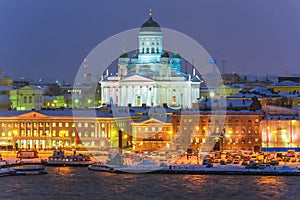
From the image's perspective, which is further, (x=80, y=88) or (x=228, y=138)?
(x=80, y=88)

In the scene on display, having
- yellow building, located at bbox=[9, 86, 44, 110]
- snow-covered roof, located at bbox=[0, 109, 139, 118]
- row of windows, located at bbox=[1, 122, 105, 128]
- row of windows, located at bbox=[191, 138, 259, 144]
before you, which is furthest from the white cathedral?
row of windows, located at bbox=[191, 138, 259, 144]

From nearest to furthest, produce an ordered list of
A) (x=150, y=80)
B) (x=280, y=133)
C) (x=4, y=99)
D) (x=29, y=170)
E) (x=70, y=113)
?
(x=29, y=170) → (x=280, y=133) → (x=70, y=113) → (x=150, y=80) → (x=4, y=99)

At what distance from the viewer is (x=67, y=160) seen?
3052 cm

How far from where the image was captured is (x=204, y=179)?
26141mm

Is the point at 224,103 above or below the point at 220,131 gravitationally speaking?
above

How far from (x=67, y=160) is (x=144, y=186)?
629 cm

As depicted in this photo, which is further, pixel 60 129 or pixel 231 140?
pixel 60 129

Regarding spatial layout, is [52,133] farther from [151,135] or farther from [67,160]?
[67,160]

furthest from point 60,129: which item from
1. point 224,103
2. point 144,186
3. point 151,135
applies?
point 144,186

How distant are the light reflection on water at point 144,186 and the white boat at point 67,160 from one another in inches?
90.0

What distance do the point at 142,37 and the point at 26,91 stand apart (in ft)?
23.6

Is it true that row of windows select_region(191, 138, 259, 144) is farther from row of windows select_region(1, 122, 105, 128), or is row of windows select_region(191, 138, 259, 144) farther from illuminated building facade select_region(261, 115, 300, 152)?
row of windows select_region(1, 122, 105, 128)

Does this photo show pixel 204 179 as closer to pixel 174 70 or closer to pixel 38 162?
pixel 38 162

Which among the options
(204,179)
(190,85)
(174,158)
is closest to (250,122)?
(174,158)
